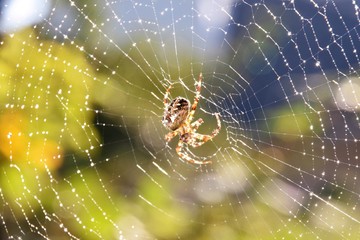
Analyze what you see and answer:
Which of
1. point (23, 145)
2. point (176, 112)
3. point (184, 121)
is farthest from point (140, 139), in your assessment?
point (23, 145)

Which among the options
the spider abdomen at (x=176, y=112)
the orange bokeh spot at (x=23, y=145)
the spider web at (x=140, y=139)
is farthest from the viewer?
the spider abdomen at (x=176, y=112)

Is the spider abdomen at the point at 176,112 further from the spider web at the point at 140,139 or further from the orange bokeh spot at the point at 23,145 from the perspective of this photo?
the orange bokeh spot at the point at 23,145

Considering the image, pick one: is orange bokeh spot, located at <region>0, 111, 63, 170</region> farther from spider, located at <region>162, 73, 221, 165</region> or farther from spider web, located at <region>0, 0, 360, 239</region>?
spider, located at <region>162, 73, 221, 165</region>

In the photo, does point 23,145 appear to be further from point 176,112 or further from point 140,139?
point 140,139

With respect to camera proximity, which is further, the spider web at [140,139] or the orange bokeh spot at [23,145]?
the spider web at [140,139]

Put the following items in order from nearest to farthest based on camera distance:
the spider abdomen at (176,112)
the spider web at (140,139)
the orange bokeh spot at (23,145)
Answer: the orange bokeh spot at (23,145) → the spider web at (140,139) → the spider abdomen at (176,112)

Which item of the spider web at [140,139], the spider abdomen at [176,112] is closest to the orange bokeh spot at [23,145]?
the spider web at [140,139]

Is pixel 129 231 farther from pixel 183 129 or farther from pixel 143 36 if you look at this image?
pixel 143 36
